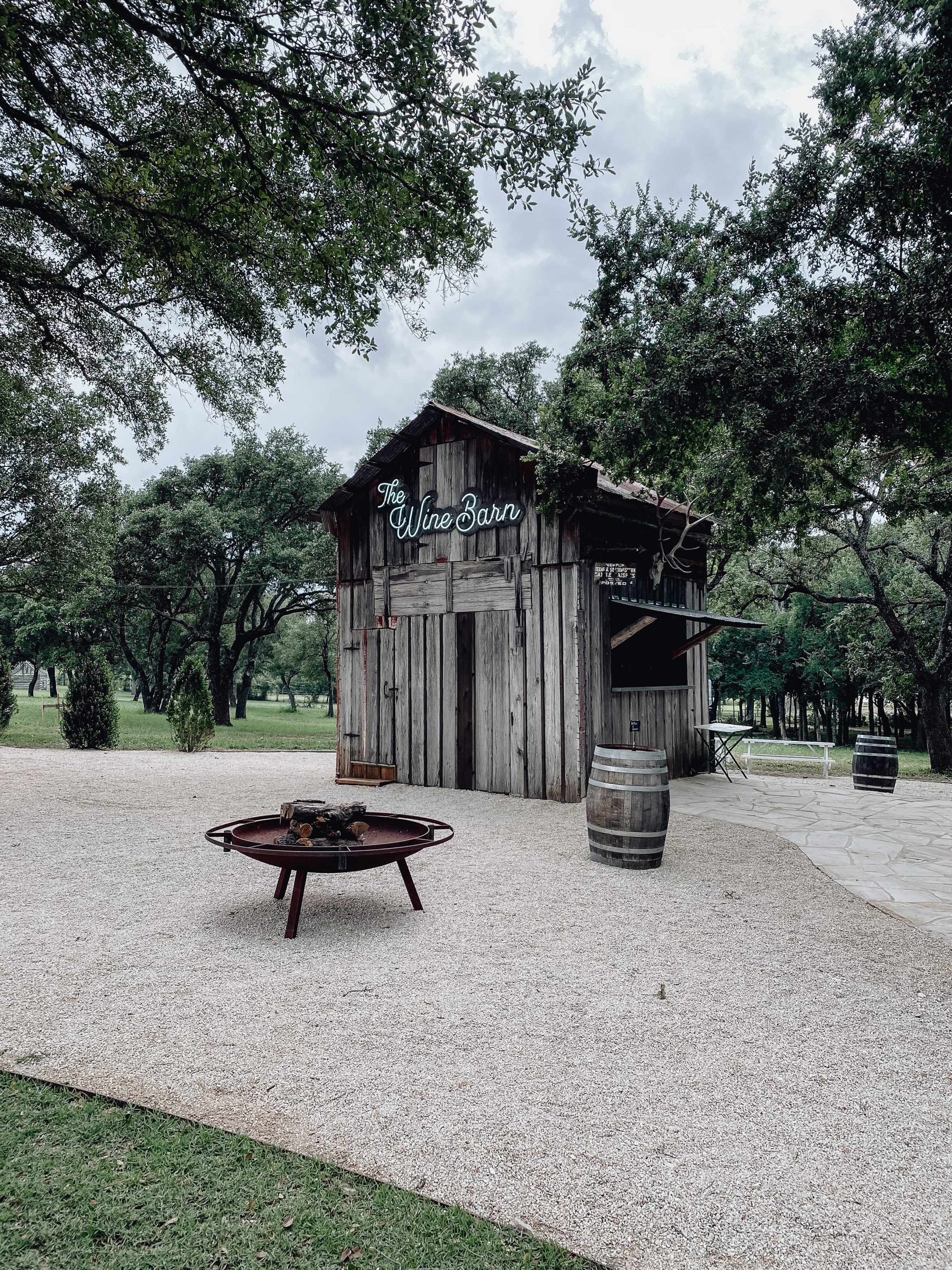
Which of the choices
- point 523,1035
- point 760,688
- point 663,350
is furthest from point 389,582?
point 760,688

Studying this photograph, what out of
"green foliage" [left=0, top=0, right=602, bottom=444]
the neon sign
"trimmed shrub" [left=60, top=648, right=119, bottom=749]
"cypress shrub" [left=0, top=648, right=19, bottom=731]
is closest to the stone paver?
the neon sign

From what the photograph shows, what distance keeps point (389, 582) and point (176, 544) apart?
18.1 meters

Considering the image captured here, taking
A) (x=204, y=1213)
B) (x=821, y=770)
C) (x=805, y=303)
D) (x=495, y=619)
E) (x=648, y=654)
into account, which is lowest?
(x=821, y=770)

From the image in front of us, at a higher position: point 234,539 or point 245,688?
point 234,539

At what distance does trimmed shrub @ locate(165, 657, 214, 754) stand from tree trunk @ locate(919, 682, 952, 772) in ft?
53.9

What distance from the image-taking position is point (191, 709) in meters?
17.0

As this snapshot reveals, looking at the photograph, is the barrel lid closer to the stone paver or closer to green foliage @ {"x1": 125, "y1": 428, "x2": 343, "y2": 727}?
the stone paver

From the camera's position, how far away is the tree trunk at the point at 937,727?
1631 cm

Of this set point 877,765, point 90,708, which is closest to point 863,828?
point 877,765

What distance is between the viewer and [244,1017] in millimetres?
3398

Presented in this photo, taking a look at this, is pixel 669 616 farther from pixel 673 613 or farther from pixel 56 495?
pixel 56 495

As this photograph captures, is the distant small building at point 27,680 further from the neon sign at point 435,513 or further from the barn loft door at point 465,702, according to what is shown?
the barn loft door at point 465,702

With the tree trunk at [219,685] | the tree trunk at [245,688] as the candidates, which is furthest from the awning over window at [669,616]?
the tree trunk at [245,688]

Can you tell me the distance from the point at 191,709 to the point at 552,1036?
15318mm
